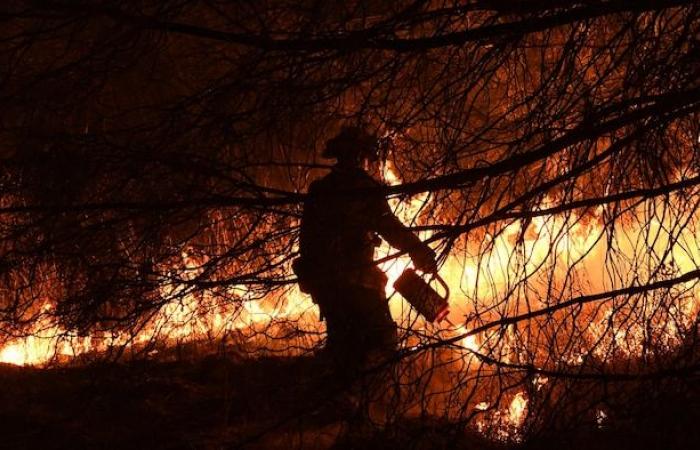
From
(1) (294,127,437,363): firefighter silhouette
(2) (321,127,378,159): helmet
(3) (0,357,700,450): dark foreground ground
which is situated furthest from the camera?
(2) (321,127,378,159): helmet

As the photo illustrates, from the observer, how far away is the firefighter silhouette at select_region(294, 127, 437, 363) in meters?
3.25

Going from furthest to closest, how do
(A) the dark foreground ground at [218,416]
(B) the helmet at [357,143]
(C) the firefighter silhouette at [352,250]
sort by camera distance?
(B) the helmet at [357,143] < (C) the firefighter silhouette at [352,250] < (A) the dark foreground ground at [218,416]

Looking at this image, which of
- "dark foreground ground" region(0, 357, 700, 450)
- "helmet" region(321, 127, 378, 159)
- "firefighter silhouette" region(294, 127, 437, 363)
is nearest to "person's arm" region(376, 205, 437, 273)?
"firefighter silhouette" region(294, 127, 437, 363)

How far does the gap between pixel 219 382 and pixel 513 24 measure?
410 cm

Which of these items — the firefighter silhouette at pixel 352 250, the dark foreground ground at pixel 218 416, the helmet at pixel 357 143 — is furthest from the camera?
the helmet at pixel 357 143

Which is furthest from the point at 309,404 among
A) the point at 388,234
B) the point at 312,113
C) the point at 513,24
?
the point at 513,24

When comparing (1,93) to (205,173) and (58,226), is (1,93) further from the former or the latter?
(205,173)

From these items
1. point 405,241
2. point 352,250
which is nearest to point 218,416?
point 352,250

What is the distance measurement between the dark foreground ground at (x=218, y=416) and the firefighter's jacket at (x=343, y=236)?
49cm

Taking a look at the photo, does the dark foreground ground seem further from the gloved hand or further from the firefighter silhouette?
the gloved hand

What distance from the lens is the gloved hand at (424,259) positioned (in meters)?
3.23

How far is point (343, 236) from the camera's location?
11.1 ft

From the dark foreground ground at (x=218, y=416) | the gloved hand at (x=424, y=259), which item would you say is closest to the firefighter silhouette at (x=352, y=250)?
the gloved hand at (x=424, y=259)

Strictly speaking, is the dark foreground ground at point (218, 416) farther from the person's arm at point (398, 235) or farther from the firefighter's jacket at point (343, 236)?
the person's arm at point (398, 235)
